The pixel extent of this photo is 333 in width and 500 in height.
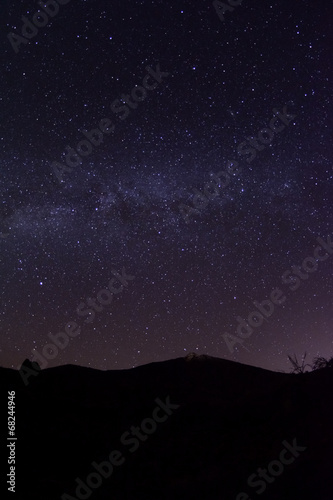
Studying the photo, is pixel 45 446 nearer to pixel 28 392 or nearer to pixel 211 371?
pixel 28 392

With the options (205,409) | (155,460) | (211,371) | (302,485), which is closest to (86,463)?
(155,460)

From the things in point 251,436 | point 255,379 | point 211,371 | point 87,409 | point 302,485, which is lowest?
point 302,485

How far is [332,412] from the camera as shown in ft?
35.4

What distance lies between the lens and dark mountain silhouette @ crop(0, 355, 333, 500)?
27.2ft

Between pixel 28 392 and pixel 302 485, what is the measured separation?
6701 mm

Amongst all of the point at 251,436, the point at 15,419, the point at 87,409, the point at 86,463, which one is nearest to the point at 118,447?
the point at 86,463

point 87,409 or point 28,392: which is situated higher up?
point 28,392

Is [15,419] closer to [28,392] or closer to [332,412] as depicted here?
[28,392]

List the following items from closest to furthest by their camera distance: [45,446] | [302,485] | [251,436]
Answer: [302,485]
[45,446]
[251,436]

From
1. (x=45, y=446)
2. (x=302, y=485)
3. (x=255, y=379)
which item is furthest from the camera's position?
(x=255, y=379)

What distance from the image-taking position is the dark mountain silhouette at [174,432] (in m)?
8.28

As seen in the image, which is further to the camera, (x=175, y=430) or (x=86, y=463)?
(x=175, y=430)

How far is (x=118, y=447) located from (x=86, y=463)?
2.86ft

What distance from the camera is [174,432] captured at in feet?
33.8
